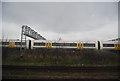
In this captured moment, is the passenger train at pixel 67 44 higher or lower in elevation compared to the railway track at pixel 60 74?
higher

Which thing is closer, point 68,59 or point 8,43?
point 68,59

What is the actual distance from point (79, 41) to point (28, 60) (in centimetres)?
1185

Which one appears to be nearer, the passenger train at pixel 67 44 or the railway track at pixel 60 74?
the railway track at pixel 60 74

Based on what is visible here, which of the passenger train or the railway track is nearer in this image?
the railway track

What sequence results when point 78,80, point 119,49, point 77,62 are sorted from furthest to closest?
point 119,49, point 77,62, point 78,80

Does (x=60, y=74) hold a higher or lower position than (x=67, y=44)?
lower

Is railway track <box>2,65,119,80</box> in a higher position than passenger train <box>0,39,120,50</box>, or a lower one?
lower

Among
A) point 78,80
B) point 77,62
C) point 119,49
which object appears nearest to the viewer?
A: point 78,80

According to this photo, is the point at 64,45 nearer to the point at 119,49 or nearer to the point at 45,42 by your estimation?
the point at 45,42

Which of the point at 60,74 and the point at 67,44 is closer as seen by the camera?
the point at 60,74

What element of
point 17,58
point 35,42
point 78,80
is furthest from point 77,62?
point 35,42

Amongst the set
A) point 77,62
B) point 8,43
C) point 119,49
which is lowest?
point 77,62

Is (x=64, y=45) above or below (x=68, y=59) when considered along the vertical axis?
above

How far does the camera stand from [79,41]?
2031 centimetres
